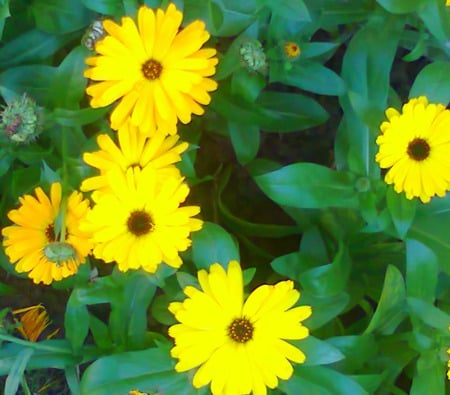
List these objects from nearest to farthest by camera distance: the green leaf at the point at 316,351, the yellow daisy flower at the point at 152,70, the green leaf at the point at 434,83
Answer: the yellow daisy flower at the point at 152,70 < the green leaf at the point at 316,351 < the green leaf at the point at 434,83

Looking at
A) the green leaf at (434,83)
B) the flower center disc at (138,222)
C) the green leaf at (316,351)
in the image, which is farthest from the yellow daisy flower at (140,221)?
the green leaf at (434,83)

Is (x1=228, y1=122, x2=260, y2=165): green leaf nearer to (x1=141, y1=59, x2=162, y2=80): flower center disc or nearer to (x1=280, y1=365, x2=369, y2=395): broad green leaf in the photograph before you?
(x1=141, y1=59, x2=162, y2=80): flower center disc

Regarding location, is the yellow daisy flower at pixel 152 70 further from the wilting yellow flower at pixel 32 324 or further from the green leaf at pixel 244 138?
the wilting yellow flower at pixel 32 324

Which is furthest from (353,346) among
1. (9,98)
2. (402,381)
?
(9,98)

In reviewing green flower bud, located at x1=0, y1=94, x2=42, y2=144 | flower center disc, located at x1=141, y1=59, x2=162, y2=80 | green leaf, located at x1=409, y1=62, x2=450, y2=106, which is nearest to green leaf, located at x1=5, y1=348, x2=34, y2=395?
green flower bud, located at x1=0, y1=94, x2=42, y2=144

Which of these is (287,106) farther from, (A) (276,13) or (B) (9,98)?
(B) (9,98)

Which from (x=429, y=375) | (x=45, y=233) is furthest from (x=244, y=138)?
(x=429, y=375)

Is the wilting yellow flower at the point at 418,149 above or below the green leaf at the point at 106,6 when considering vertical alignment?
below
